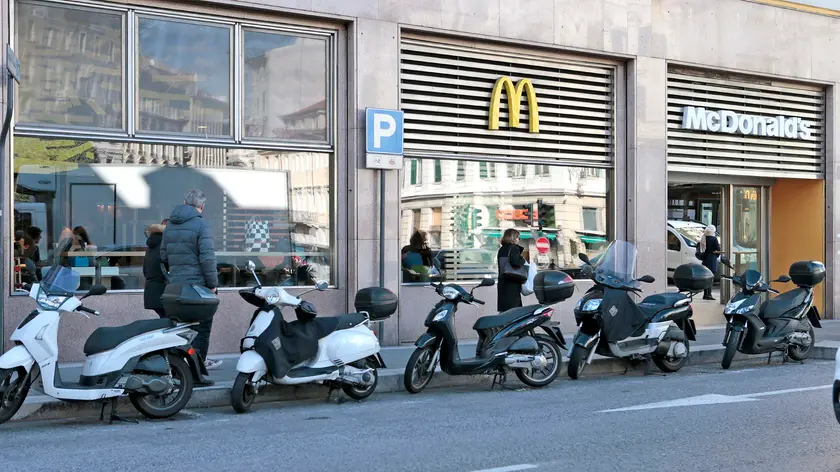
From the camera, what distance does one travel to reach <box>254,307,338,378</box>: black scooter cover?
28.8ft

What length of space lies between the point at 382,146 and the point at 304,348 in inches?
185

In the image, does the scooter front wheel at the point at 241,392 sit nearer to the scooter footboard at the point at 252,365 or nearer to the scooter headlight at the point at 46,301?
the scooter footboard at the point at 252,365

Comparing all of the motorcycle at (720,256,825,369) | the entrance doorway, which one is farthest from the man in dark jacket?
the entrance doorway

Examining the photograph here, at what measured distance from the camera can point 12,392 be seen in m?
7.85

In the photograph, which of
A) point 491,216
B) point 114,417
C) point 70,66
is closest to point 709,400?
point 114,417

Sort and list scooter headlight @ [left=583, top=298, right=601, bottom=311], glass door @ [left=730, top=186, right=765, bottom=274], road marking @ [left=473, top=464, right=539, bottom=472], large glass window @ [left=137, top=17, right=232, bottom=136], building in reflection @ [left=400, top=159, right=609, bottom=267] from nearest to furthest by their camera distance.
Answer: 1. road marking @ [left=473, top=464, right=539, bottom=472]
2. scooter headlight @ [left=583, top=298, right=601, bottom=311]
3. large glass window @ [left=137, top=17, right=232, bottom=136]
4. building in reflection @ [left=400, top=159, right=609, bottom=267]
5. glass door @ [left=730, top=186, right=765, bottom=274]

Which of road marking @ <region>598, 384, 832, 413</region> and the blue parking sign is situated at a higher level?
the blue parking sign

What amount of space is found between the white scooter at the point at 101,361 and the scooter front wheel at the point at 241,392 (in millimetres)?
385

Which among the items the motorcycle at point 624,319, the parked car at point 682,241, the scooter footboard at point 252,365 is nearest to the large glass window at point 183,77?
the scooter footboard at point 252,365

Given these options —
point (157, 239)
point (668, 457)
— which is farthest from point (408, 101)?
point (668, 457)

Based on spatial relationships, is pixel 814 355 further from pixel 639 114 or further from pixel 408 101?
pixel 408 101

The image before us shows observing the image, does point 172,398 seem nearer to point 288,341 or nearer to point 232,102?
point 288,341

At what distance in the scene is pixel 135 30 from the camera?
1205 centimetres

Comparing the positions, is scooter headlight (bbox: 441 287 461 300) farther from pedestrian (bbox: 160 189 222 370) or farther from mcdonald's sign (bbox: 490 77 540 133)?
mcdonald's sign (bbox: 490 77 540 133)
